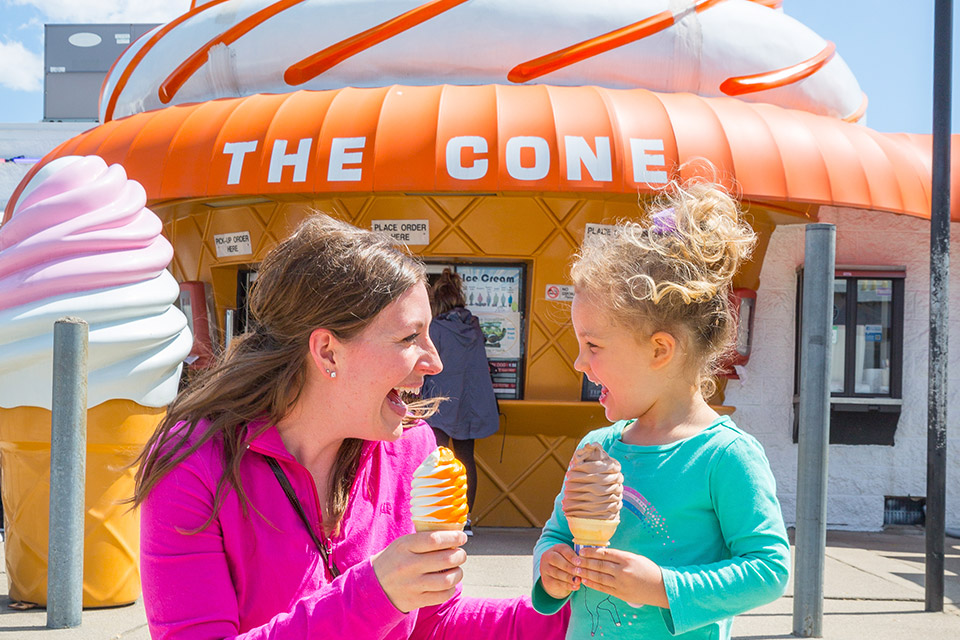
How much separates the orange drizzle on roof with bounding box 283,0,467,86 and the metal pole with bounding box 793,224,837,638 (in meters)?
4.04

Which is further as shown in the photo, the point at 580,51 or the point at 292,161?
the point at 580,51

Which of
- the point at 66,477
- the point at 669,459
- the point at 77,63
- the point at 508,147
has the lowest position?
the point at 66,477

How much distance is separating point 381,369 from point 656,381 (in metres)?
0.63

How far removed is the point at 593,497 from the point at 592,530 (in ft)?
0.23

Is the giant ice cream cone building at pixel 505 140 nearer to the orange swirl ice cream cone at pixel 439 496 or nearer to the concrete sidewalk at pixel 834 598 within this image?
the concrete sidewalk at pixel 834 598

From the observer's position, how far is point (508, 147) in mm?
6105

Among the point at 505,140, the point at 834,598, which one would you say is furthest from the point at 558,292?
the point at 834,598

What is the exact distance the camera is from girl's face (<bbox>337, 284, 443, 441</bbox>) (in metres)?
1.83

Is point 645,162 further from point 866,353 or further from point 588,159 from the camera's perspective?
point 866,353

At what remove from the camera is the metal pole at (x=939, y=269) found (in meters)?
4.77

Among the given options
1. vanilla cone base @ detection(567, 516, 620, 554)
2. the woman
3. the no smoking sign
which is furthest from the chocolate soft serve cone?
the no smoking sign

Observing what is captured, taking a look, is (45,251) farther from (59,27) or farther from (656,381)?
(59,27)

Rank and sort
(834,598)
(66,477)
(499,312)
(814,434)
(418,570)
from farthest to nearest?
(499,312) < (834,598) < (814,434) < (66,477) < (418,570)

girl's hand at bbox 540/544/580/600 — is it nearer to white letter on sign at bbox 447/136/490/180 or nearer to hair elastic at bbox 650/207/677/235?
hair elastic at bbox 650/207/677/235
